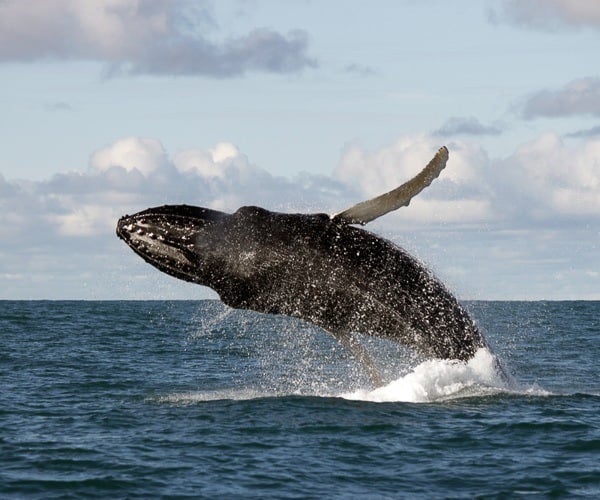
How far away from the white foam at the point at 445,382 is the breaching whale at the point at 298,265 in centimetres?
76

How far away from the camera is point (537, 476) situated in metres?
13.0

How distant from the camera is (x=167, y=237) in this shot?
15914 millimetres

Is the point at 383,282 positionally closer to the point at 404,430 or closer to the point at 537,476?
the point at 404,430

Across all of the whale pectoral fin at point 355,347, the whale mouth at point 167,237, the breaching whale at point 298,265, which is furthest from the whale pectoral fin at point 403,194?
the whale mouth at point 167,237

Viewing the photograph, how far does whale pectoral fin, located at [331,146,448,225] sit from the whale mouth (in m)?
2.45

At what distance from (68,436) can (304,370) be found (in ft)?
40.0

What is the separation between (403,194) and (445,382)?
11.6 ft

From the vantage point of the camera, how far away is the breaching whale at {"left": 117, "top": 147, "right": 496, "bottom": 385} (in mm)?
16000

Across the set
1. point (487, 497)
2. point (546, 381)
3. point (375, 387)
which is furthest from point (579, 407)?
point (487, 497)

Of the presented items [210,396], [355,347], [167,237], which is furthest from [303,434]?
[210,396]

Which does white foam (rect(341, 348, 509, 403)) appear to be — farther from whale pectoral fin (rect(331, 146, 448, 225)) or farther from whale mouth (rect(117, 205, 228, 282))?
whale mouth (rect(117, 205, 228, 282))

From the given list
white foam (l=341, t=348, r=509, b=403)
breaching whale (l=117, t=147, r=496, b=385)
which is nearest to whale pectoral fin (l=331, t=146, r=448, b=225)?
breaching whale (l=117, t=147, r=496, b=385)

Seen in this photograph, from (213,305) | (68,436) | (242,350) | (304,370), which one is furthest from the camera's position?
(242,350)

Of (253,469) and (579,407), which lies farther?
(579,407)
